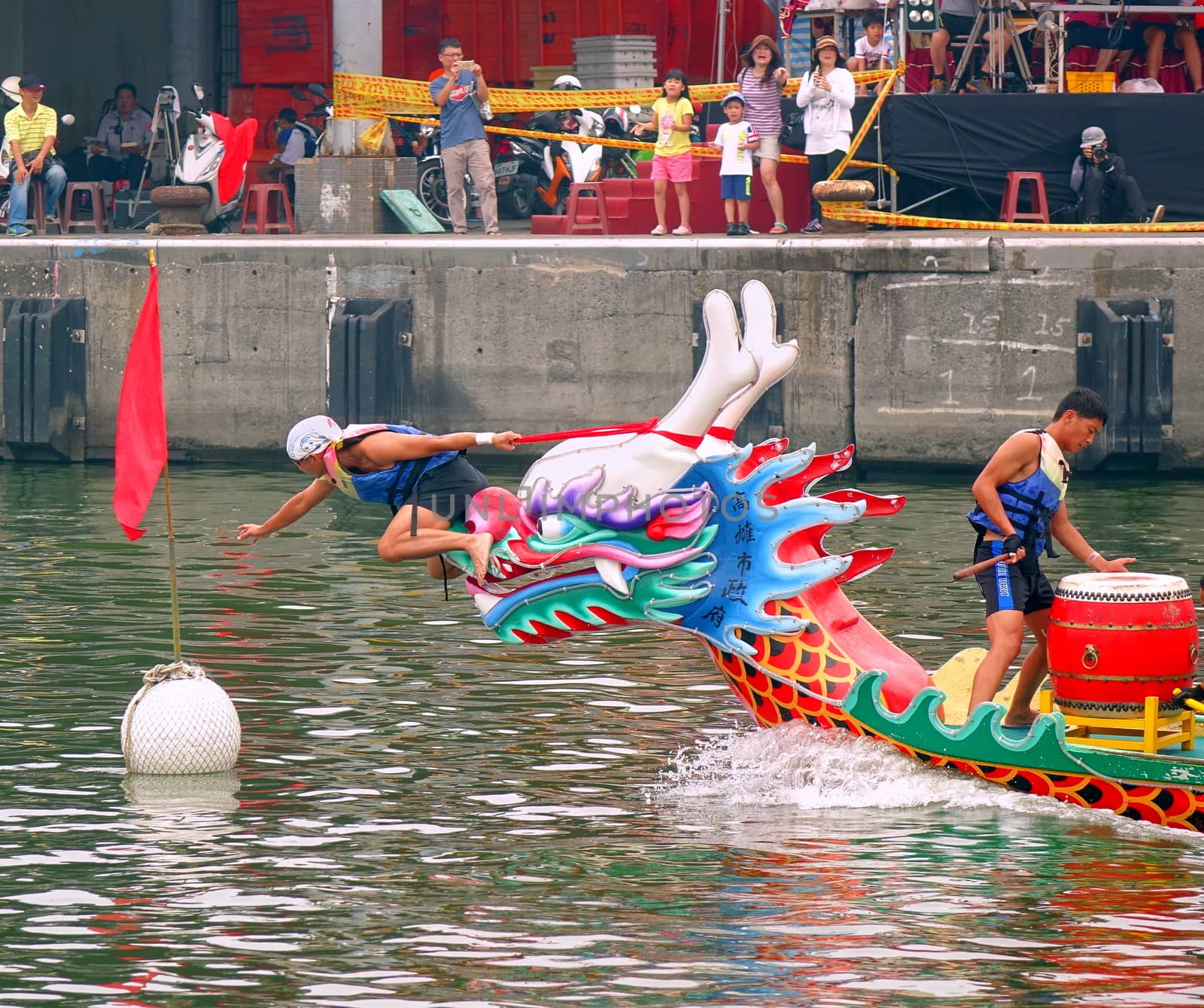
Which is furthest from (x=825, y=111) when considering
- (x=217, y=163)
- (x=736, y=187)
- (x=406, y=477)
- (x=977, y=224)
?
(x=406, y=477)

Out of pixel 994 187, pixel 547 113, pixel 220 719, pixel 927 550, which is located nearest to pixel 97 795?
pixel 220 719

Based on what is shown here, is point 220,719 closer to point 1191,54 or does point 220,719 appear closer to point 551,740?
point 551,740

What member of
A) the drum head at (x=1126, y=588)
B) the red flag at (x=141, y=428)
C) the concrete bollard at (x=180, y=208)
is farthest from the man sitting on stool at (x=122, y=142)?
the drum head at (x=1126, y=588)

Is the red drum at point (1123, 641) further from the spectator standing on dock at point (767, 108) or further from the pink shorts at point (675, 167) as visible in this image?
the pink shorts at point (675, 167)

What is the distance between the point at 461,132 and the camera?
73.2 ft

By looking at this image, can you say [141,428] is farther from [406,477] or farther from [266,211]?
[266,211]

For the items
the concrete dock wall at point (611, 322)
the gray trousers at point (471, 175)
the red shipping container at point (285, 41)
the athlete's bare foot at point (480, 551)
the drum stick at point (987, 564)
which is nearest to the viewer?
the drum stick at point (987, 564)

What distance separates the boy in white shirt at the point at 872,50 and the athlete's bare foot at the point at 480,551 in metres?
13.6

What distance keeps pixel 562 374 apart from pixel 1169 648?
12589mm

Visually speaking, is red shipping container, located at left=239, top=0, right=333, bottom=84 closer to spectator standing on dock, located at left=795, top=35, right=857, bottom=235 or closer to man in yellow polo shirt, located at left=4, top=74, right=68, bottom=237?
man in yellow polo shirt, located at left=4, top=74, right=68, bottom=237

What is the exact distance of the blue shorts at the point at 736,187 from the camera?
21.8 m

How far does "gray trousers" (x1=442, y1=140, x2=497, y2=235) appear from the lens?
22.4 m

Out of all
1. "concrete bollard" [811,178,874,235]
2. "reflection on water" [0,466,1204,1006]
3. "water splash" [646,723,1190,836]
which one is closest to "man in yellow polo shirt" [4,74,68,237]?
"concrete bollard" [811,178,874,235]

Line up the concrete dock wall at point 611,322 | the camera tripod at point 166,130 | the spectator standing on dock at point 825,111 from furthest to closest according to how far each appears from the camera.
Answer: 1. the camera tripod at point 166,130
2. the spectator standing on dock at point 825,111
3. the concrete dock wall at point 611,322
